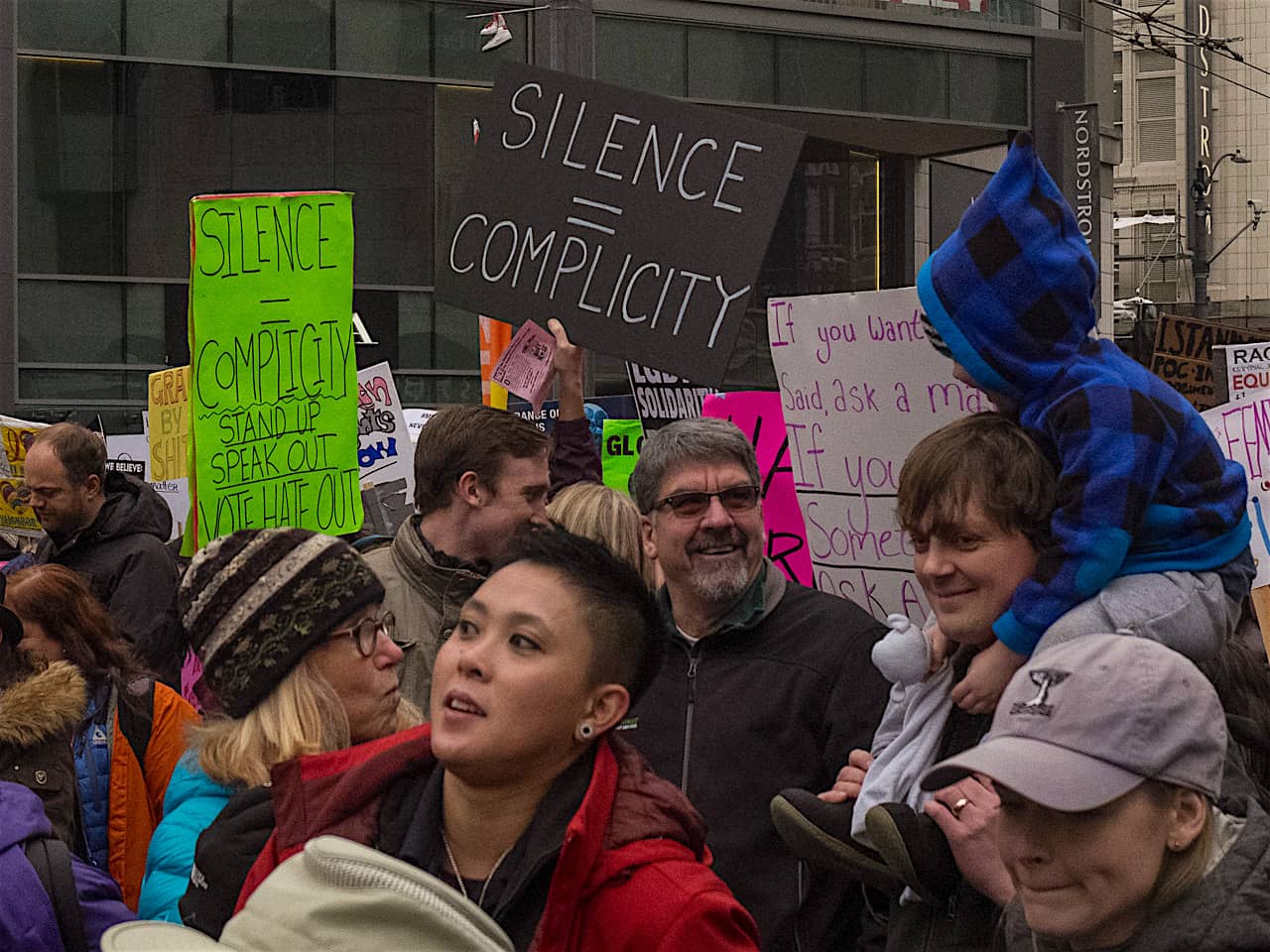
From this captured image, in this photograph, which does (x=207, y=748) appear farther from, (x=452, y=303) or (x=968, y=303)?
(x=452, y=303)

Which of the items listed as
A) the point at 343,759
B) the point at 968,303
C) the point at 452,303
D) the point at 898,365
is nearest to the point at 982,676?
the point at 968,303

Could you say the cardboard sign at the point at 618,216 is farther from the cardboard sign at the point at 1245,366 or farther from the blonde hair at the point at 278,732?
the cardboard sign at the point at 1245,366

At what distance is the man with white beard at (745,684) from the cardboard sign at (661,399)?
11.4ft

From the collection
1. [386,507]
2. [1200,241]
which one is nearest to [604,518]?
[386,507]

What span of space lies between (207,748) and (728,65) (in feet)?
67.9

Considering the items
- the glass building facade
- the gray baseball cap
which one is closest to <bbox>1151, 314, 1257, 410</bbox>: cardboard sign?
the gray baseball cap

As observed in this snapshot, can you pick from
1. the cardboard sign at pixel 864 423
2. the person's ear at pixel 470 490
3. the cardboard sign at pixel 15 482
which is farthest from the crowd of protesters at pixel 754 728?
the cardboard sign at pixel 15 482

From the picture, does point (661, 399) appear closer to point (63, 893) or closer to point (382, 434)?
point (382, 434)

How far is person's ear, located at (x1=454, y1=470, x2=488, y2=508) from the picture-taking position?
4.95 meters

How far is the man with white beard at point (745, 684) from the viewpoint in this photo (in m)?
3.84

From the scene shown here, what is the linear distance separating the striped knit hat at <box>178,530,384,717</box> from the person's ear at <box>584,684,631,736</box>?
35.1 inches

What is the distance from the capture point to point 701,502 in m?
4.17

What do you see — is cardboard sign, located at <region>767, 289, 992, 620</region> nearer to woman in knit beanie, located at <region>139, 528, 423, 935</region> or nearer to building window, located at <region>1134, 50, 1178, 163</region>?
woman in knit beanie, located at <region>139, 528, 423, 935</region>

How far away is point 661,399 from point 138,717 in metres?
3.59
